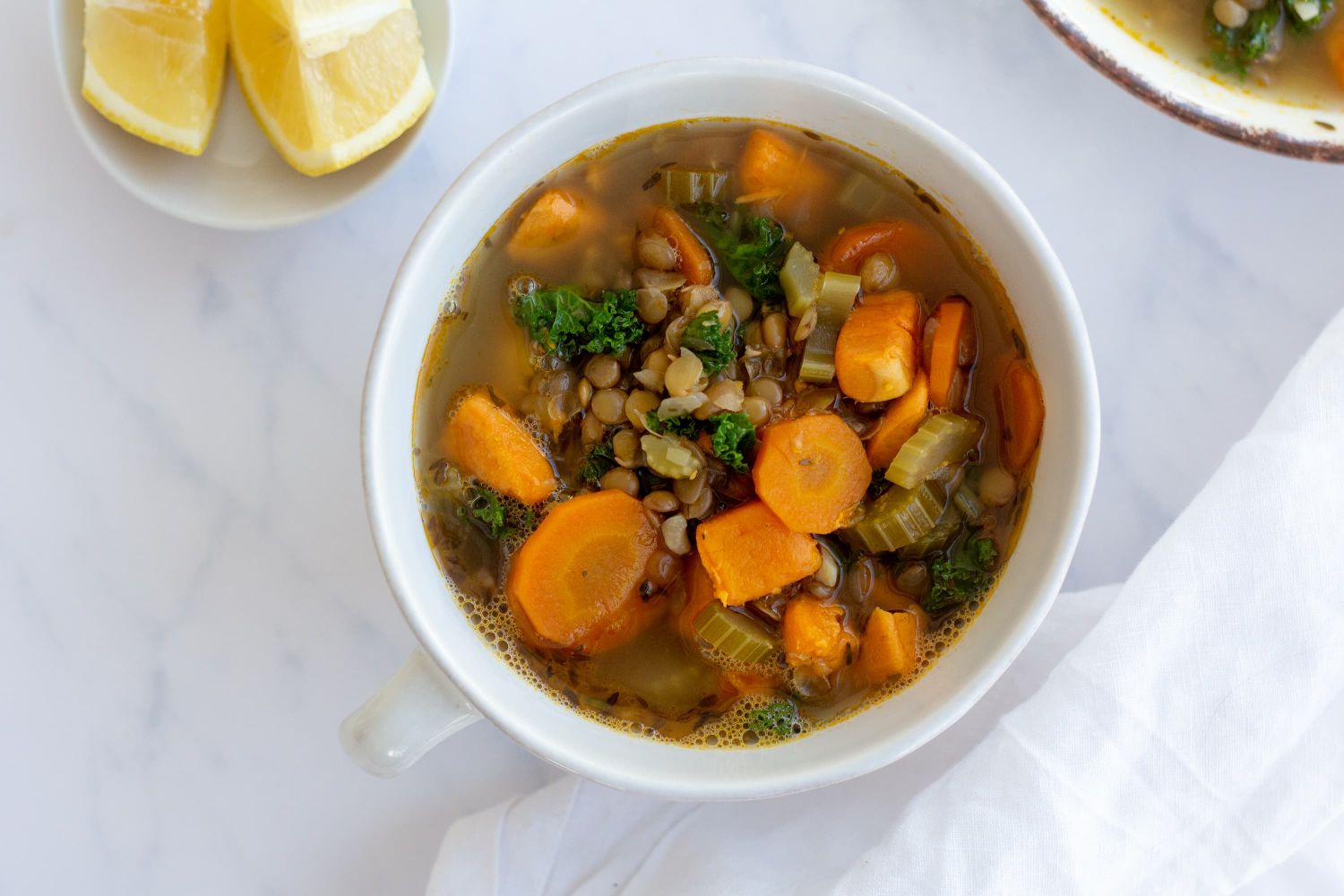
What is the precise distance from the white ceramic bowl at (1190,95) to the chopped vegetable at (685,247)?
2.14ft

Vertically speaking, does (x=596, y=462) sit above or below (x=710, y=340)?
below

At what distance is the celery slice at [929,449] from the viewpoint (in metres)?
1.56

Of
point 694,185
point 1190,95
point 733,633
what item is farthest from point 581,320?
point 1190,95

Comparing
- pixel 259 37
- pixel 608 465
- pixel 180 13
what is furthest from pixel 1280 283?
pixel 180 13

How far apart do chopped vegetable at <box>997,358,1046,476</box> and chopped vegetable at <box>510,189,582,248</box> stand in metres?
0.64

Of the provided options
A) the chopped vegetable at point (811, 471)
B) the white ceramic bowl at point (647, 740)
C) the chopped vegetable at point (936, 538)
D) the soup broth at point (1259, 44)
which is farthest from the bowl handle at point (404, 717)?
the soup broth at point (1259, 44)

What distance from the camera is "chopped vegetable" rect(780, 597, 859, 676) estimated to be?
62.2 inches

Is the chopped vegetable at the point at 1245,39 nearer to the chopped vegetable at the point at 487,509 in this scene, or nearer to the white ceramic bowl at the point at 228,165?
the white ceramic bowl at the point at 228,165

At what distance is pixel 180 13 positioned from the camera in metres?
1.78

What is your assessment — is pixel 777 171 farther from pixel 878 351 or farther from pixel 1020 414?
pixel 1020 414

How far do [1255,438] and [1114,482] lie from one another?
235 millimetres

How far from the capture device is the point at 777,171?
5.24 feet

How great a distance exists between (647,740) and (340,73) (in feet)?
3.62

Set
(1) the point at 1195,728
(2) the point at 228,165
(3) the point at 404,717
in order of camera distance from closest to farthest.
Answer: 1. (3) the point at 404,717
2. (1) the point at 1195,728
3. (2) the point at 228,165
